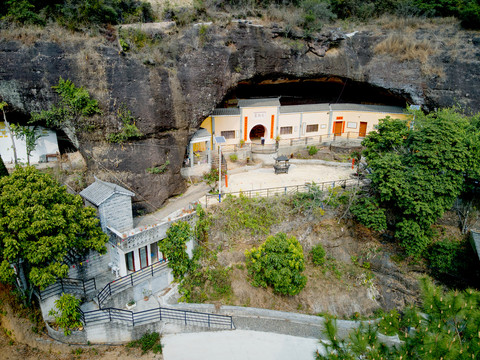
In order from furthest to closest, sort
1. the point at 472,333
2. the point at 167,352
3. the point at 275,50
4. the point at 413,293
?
the point at 275,50
the point at 413,293
the point at 167,352
the point at 472,333

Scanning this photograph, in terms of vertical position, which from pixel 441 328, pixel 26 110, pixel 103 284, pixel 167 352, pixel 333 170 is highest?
pixel 26 110

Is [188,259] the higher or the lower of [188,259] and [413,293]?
the higher

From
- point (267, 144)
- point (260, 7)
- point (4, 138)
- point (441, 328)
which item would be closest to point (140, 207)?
point (4, 138)

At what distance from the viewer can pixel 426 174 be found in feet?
62.3

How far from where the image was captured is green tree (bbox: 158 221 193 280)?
17.7 metres

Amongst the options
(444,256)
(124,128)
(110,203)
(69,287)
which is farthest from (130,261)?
(444,256)

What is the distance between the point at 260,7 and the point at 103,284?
24691mm

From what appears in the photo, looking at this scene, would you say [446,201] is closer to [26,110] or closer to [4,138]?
[26,110]

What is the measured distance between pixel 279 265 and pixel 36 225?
10.6 m

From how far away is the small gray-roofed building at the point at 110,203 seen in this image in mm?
16922

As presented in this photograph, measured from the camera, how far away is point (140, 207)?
20453 mm

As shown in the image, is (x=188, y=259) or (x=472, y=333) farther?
(x=188, y=259)

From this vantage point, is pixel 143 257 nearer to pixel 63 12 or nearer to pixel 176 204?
pixel 176 204

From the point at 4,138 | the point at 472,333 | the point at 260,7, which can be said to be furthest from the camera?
the point at 260,7
